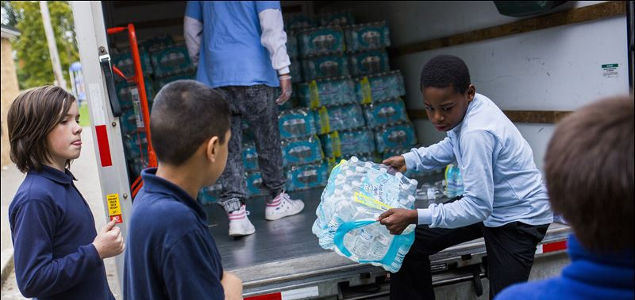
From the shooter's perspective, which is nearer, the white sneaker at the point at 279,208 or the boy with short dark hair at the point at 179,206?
the boy with short dark hair at the point at 179,206

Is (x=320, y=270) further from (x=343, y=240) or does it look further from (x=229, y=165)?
(x=229, y=165)

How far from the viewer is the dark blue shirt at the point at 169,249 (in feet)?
5.10

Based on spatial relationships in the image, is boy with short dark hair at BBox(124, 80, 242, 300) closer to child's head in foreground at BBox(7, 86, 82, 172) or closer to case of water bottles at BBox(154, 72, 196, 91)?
child's head in foreground at BBox(7, 86, 82, 172)

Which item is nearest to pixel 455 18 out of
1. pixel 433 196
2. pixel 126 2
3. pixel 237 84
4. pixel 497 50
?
pixel 497 50

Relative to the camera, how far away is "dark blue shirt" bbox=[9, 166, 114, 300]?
203 cm

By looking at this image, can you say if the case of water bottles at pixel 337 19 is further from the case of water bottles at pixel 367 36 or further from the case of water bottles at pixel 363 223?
the case of water bottles at pixel 363 223

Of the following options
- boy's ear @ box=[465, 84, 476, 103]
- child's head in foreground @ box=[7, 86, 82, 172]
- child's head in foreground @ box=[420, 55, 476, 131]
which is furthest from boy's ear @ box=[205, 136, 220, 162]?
boy's ear @ box=[465, 84, 476, 103]

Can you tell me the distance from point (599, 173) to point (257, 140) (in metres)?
3.49

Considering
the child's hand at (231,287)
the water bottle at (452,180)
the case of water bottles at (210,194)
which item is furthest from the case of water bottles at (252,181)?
the child's hand at (231,287)

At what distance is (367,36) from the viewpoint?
619cm

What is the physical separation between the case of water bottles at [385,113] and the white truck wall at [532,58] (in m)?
0.22

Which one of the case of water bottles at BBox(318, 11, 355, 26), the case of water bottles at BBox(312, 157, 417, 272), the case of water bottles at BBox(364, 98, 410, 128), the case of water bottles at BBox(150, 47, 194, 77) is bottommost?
the case of water bottles at BBox(312, 157, 417, 272)

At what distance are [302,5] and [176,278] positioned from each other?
6232 mm

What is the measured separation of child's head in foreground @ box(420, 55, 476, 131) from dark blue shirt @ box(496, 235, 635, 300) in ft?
5.08
